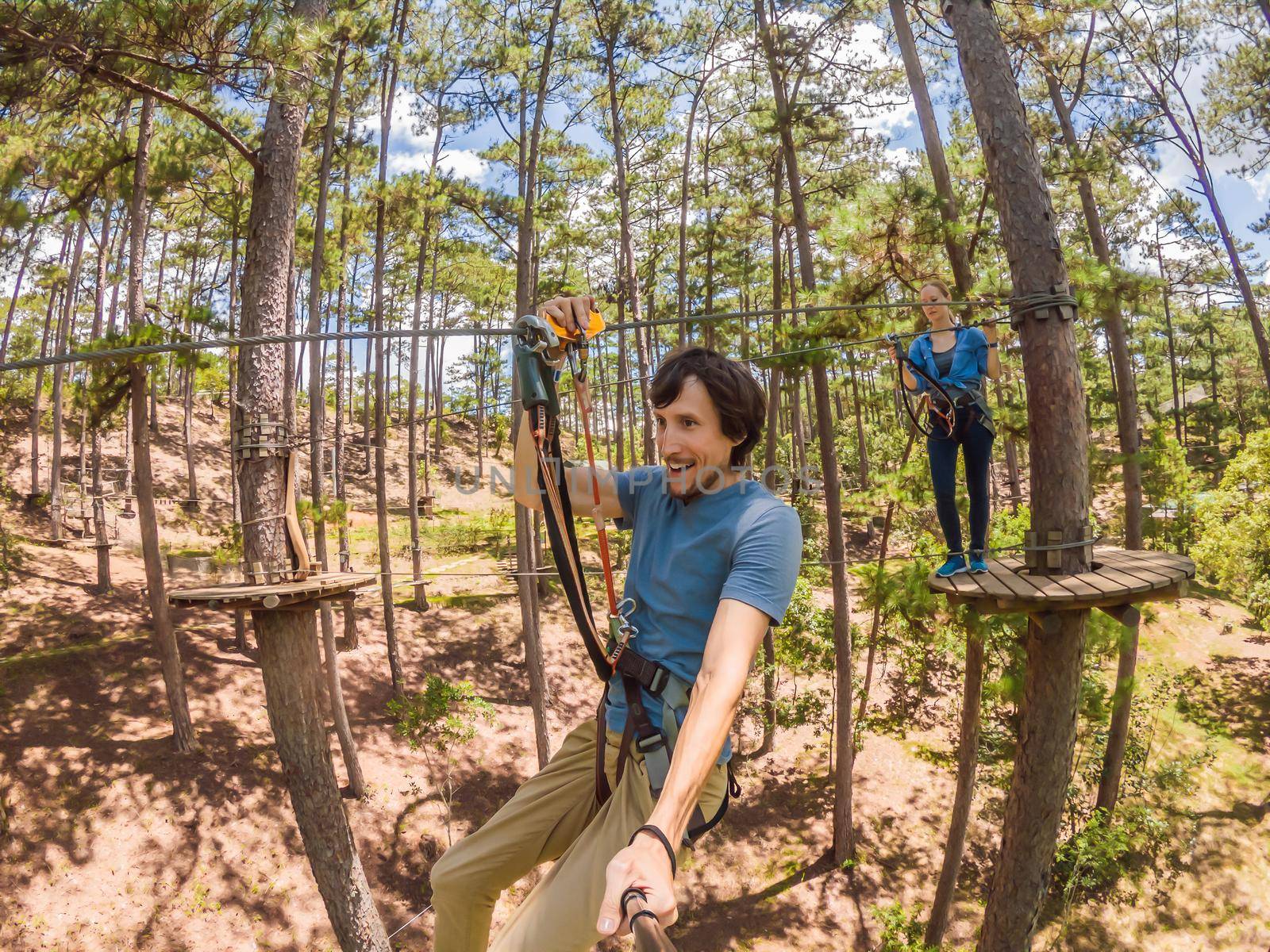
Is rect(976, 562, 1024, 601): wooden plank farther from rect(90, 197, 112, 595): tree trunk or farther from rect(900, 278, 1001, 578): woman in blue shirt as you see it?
rect(90, 197, 112, 595): tree trunk

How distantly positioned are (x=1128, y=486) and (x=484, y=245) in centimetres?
1297

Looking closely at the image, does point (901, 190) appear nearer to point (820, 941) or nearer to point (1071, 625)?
point (1071, 625)

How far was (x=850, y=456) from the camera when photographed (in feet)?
95.2

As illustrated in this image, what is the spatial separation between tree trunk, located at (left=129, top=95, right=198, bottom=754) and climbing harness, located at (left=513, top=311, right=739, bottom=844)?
27.3 feet

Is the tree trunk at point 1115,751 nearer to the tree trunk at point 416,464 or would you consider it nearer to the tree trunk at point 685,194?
the tree trunk at point 685,194

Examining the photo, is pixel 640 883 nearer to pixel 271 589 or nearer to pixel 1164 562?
pixel 1164 562

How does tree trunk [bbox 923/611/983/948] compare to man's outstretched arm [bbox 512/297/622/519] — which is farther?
tree trunk [bbox 923/611/983/948]

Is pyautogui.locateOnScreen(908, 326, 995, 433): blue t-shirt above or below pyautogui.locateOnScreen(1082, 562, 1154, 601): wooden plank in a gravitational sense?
above

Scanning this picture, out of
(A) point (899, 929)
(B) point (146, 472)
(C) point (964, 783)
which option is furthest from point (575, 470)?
(A) point (899, 929)

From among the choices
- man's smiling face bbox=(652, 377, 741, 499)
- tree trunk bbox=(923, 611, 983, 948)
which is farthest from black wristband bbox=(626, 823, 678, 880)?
tree trunk bbox=(923, 611, 983, 948)

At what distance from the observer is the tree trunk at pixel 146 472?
844 cm

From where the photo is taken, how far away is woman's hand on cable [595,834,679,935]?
101cm

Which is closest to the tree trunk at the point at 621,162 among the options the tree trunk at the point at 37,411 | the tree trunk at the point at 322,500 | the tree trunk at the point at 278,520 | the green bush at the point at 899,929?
the tree trunk at the point at 322,500

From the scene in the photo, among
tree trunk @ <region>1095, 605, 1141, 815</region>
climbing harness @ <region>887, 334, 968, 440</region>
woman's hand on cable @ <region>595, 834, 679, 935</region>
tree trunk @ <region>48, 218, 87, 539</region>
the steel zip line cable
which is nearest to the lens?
woman's hand on cable @ <region>595, 834, 679, 935</region>
